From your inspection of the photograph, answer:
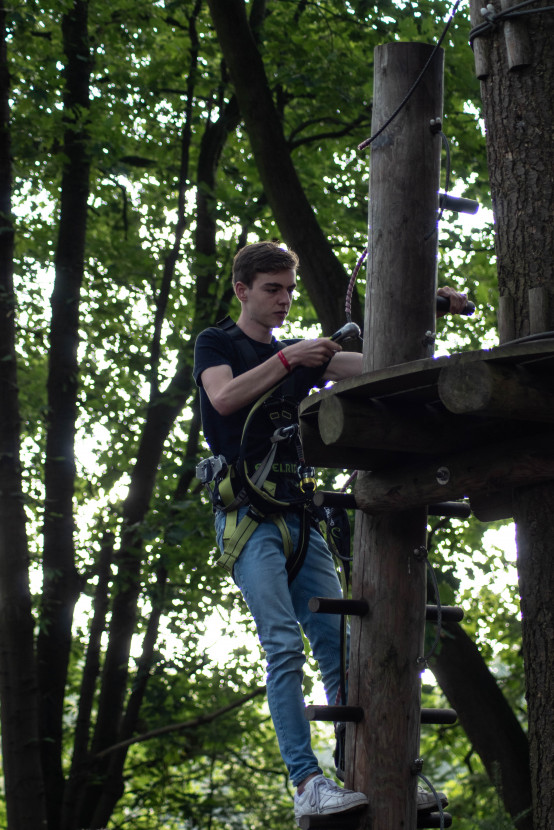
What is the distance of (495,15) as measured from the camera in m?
3.88

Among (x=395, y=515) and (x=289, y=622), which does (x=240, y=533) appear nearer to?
(x=289, y=622)

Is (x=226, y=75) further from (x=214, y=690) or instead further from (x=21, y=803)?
(x=21, y=803)

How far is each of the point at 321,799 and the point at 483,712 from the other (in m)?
4.74

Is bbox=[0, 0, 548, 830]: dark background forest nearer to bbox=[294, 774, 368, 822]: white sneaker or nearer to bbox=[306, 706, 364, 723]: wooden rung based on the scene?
bbox=[306, 706, 364, 723]: wooden rung

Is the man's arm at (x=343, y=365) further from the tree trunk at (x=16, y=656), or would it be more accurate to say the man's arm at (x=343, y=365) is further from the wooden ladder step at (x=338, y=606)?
the tree trunk at (x=16, y=656)

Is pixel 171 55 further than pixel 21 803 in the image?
Yes

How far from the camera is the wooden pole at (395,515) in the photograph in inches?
135

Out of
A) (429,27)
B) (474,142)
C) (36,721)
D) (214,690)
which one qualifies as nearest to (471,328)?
(474,142)

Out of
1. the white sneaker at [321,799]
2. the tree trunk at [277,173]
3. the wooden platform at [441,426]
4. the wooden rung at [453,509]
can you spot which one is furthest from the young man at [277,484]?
the tree trunk at [277,173]

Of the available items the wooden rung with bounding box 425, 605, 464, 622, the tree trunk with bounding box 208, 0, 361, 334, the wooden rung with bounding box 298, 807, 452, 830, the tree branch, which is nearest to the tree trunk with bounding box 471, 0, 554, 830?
the wooden rung with bounding box 425, 605, 464, 622

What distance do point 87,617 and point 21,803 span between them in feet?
14.5

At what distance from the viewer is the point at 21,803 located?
758cm

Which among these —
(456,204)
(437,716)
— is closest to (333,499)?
(437,716)

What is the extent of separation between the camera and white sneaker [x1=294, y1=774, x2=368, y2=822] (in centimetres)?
319
